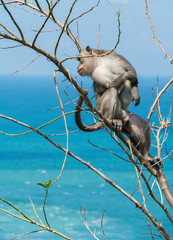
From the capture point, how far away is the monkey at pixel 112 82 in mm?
5371

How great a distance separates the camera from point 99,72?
569cm

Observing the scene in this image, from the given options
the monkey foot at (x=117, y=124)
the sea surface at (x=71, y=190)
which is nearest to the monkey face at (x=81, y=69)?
the monkey foot at (x=117, y=124)

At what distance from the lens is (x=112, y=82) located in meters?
5.49

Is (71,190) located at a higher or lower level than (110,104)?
higher

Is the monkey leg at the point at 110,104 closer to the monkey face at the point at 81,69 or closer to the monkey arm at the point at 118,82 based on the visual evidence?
the monkey arm at the point at 118,82

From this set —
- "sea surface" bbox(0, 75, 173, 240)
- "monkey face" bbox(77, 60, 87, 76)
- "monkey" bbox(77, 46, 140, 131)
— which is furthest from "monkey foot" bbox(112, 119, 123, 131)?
"sea surface" bbox(0, 75, 173, 240)

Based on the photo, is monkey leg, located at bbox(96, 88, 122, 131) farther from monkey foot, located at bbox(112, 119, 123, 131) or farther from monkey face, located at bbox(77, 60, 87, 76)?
monkey face, located at bbox(77, 60, 87, 76)

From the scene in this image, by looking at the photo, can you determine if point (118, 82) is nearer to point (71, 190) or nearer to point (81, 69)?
point (81, 69)

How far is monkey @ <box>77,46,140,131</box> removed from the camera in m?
5.37

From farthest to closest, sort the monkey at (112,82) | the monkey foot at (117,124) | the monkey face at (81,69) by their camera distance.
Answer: the monkey face at (81,69) → the monkey at (112,82) → the monkey foot at (117,124)

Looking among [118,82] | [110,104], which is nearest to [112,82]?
[118,82]

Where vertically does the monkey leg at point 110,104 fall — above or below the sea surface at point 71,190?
below

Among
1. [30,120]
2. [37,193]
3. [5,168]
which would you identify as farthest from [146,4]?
[30,120]

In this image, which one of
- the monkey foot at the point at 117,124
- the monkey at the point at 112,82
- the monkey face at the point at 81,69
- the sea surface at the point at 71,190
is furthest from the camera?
the sea surface at the point at 71,190
